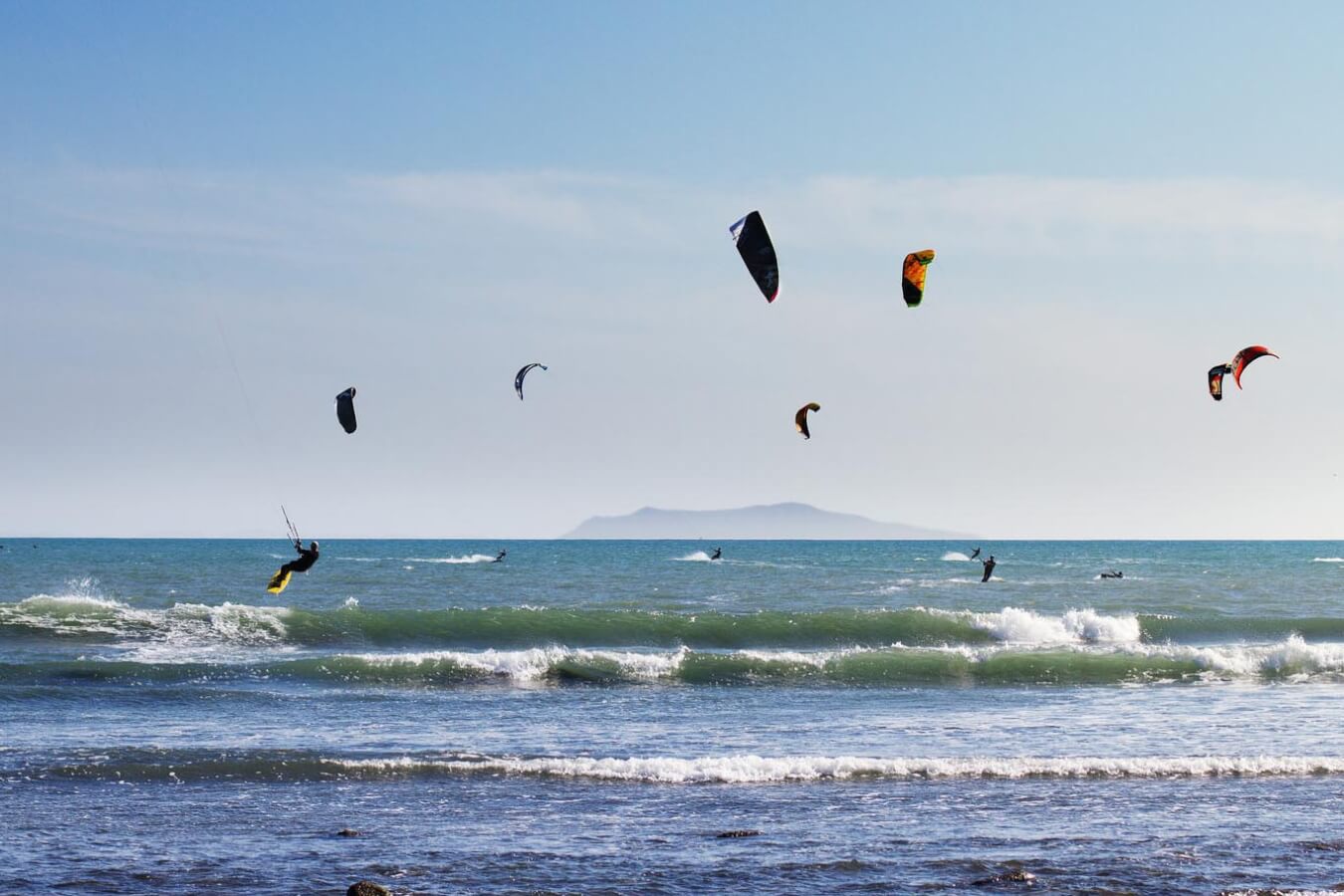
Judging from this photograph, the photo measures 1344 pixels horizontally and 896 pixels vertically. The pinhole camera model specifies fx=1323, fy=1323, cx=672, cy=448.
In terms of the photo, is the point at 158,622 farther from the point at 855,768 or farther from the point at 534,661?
the point at 855,768

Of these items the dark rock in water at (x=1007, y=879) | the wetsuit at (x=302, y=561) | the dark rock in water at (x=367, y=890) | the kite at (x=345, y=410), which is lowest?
the dark rock in water at (x=1007, y=879)

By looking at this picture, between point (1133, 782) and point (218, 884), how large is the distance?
903 cm

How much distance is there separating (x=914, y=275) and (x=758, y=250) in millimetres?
3575

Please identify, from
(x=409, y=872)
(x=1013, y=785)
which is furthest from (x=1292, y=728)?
(x=409, y=872)

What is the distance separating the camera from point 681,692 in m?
22.0

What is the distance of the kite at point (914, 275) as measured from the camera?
17.8 m

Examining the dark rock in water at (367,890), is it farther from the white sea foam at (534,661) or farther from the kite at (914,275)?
the white sea foam at (534,661)

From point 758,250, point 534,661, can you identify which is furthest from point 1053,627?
point 758,250

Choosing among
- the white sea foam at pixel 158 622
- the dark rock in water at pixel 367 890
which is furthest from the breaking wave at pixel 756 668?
the dark rock in water at pixel 367 890

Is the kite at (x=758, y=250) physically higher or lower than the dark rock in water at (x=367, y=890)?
higher

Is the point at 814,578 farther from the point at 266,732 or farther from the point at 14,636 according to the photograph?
the point at 266,732

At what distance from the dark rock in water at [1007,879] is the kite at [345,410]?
10.2m

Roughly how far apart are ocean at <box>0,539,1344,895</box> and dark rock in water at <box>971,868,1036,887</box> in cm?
3

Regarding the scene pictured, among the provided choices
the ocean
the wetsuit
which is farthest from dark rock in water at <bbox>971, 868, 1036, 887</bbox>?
the wetsuit
